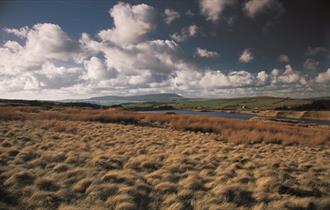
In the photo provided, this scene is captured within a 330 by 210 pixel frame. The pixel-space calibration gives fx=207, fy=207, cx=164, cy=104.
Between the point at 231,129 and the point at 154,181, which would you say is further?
the point at 231,129

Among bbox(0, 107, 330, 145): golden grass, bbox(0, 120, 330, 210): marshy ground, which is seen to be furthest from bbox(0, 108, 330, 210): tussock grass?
bbox(0, 107, 330, 145): golden grass

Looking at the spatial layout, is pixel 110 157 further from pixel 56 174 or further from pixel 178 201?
pixel 178 201

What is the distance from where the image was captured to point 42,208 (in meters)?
4.42

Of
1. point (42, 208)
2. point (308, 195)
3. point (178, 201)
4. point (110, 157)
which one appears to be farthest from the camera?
point (110, 157)

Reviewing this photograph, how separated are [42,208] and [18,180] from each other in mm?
→ 1737

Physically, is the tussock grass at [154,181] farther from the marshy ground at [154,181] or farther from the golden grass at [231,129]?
the golden grass at [231,129]

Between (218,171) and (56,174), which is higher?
(56,174)

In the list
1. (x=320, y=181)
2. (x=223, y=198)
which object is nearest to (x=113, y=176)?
(x=223, y=198)

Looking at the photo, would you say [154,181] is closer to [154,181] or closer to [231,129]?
[154,181]

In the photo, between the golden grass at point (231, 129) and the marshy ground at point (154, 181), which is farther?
the golden grass at point (231, 129)

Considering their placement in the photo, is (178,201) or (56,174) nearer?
(178,201)

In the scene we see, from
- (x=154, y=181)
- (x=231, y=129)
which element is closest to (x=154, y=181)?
(x=154, y=181)

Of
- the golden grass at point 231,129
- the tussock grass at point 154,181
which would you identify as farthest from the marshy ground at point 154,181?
the golden grass at point 231,129

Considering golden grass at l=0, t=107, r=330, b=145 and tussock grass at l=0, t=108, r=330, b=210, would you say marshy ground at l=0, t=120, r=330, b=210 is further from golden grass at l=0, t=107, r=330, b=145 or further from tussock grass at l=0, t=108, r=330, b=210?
golden grass at l=0, t=107, r=330, b=145
